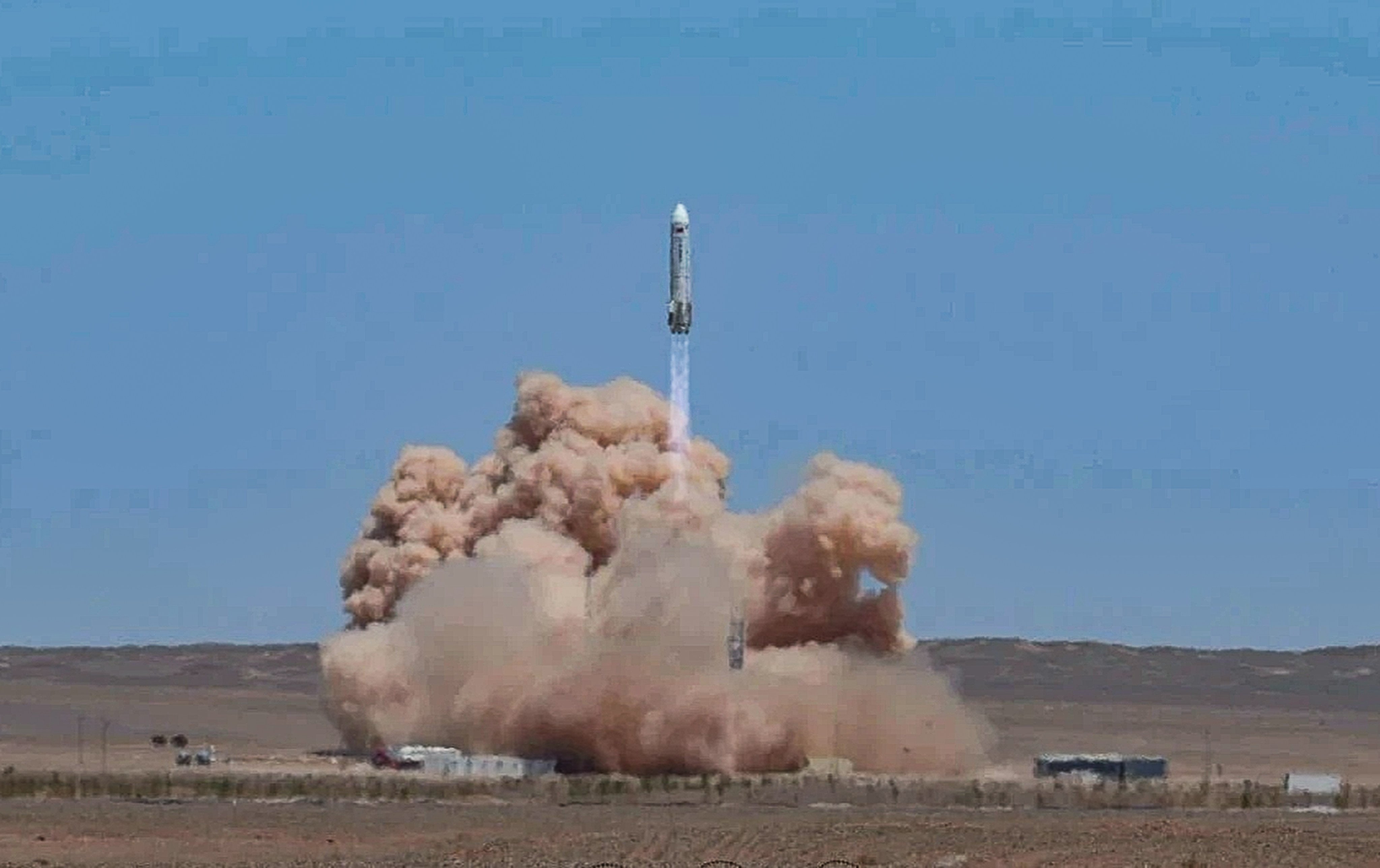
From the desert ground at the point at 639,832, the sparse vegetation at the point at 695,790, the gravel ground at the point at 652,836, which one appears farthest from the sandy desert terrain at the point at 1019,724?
the gravel ground at the point at 652,836

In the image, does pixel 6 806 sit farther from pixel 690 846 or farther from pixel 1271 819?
pixel 1271 819

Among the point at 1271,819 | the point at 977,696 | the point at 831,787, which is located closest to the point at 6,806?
the point at 831,787

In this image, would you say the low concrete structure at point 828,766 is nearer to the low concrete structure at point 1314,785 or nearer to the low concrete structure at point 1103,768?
the low concrete structure at point 1103,768

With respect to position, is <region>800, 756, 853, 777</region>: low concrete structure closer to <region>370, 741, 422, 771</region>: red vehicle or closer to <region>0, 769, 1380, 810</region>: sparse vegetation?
<region>0, 769, 1380, 810</region>: sparse vegetation

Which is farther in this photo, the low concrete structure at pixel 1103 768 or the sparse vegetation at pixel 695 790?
the low concrete structure at pixel 1103 768

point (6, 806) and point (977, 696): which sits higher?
point (977, 696)

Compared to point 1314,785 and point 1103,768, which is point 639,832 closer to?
point 1314,785

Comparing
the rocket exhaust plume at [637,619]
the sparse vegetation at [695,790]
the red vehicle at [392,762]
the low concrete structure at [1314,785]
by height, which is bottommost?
the sparse vegetation at [695,790]

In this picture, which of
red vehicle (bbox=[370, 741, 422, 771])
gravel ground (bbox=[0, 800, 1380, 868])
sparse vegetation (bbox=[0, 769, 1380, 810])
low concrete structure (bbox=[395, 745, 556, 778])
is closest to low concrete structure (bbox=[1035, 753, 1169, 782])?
sparse vegetation (bbox=[0, 769, 1380, 810])
